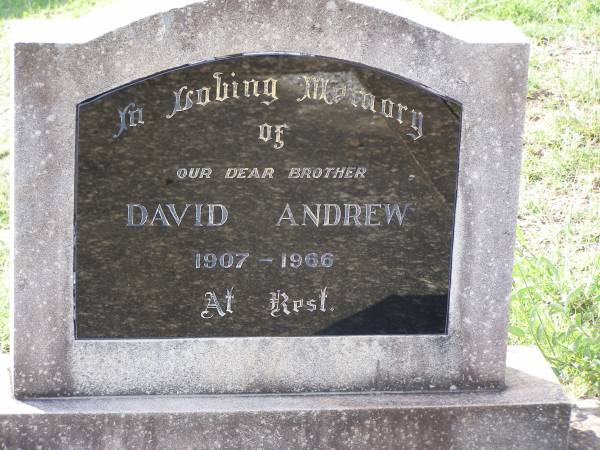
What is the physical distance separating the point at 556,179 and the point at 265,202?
2.16 metres

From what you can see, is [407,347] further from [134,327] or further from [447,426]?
[134,327]

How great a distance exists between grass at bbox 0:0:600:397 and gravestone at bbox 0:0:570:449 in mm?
569

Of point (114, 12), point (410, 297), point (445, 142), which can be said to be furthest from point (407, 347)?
point (114, 12)

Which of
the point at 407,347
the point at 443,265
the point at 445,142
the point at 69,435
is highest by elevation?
the point at 445,142

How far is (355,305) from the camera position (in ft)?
11.1

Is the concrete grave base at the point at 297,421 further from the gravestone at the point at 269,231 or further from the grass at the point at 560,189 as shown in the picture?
the grass at the point at 560,189

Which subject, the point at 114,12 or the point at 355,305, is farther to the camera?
the point at 355,305

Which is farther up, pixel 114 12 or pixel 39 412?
pixel 114 12

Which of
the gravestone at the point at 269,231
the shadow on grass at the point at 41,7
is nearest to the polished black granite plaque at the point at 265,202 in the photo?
the gravestone at the point at 269,231

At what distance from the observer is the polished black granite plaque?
3133 millimetres

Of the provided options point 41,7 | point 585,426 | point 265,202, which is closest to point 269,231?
point 265,202

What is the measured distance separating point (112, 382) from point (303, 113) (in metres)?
0.96

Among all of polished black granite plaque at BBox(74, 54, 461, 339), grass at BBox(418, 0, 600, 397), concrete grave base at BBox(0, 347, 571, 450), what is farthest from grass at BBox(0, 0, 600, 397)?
polished black granite plaque at BBox(74, 54, 461, 339)

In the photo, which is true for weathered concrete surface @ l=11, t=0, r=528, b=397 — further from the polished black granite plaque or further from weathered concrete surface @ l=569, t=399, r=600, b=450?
weathered concrete surface @ l=569, t=399, r=600, b=450
